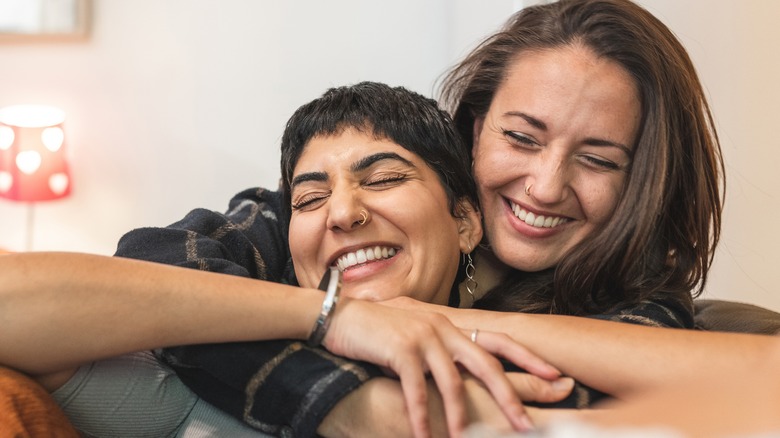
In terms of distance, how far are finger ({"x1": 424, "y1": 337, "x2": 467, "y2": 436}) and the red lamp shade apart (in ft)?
10.00

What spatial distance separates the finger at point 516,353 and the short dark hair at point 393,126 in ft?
1.60

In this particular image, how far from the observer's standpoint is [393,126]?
180cm

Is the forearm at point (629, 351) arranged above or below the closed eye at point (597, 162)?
below

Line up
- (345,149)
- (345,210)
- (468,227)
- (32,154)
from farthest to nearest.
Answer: (32,154)
(468,227)
(345,149)
(345,210)

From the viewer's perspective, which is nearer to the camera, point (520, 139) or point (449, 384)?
point (449, 384)

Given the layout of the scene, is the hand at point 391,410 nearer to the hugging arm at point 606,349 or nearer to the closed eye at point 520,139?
the hugging arm at point 606,349

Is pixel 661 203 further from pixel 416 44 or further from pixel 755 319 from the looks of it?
pixel 416 44

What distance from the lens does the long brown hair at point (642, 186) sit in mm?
1779

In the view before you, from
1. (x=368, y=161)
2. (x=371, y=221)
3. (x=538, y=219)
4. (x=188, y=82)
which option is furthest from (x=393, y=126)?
(x=188, y=82)

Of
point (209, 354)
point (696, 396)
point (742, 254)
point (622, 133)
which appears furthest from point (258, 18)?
point (696, 396)

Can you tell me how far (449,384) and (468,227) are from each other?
0.66 meters

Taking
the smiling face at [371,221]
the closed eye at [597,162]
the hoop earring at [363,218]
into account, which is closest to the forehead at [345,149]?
the smiling face at [371,221]

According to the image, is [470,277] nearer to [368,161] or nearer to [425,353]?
[368,161]

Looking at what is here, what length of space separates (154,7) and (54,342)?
294 cm
